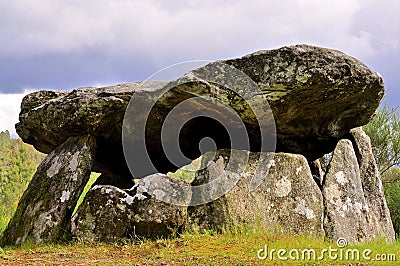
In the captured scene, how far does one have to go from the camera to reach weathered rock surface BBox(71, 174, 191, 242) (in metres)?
8.86

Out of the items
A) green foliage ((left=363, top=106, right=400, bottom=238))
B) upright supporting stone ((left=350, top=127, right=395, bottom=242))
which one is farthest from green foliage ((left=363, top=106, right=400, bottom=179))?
upright supporting stone ((left=350, top=127, right=395, bottom=242))

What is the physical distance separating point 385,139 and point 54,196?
10385 millimetres

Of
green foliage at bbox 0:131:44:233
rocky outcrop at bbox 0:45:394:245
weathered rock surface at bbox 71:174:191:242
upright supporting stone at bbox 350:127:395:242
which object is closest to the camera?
weathered rock surface at bbox 71:174:191:242

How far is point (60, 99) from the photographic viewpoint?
409 inches

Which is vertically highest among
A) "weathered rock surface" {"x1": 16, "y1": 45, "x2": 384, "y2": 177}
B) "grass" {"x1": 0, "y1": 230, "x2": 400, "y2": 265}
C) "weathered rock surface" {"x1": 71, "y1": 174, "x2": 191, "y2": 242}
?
"weathered rock surface" {"x1": 16, "y1": 45, "x2": 384, "y2": 177}

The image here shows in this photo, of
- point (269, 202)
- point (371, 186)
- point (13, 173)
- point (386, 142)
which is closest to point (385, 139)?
point (386, 142)

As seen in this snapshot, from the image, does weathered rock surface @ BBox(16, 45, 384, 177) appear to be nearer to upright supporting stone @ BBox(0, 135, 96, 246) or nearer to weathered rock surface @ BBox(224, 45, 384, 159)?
weathered rock surface @ BBox(224, 45, 384, 159)

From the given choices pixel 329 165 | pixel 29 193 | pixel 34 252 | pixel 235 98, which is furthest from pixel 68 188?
pixel 329 165

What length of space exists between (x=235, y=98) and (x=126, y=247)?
10.6 feet

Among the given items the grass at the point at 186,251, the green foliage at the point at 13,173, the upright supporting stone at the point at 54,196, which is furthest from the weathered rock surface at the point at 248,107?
the green foliage at the point at 13,173

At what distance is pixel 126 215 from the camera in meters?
8.90

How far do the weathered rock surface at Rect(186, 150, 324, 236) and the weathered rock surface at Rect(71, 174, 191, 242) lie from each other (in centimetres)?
58

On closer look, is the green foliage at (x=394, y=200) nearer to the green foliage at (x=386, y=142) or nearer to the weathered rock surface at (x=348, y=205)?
the green foliage at (x=386, y=142)

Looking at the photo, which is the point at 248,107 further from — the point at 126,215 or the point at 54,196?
the point at 54,196
